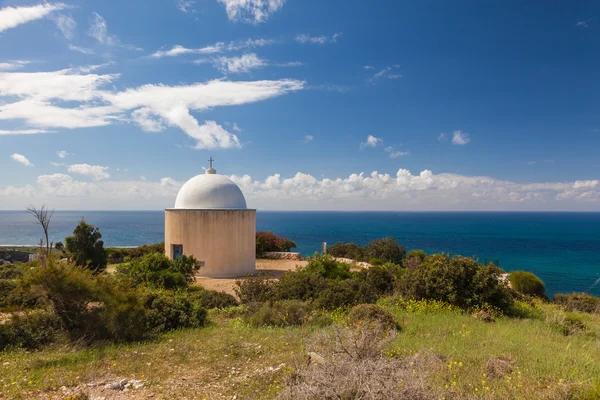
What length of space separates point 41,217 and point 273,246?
1374 centimetres

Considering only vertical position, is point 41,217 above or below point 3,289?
above

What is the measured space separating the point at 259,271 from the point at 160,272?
275 inches

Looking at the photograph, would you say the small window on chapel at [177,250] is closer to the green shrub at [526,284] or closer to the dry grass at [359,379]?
the dry grass at [359,379]

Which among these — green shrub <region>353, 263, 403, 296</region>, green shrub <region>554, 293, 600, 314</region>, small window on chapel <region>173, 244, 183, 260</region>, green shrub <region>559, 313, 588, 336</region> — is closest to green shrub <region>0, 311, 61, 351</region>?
green shrub <region>353, 263, 403, 296</region>

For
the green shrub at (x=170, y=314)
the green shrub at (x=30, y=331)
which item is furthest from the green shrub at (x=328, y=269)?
the green shrub at (x=30, y=331)

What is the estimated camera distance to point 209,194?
18250mm

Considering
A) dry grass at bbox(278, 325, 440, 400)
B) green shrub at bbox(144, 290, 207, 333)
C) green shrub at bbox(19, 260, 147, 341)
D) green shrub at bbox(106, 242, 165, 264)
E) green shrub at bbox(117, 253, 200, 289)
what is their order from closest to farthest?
1. dry grass at bbox(278, 325, 440, 400)
2. green shrub at bbox(19, 260, 147, 341)
3. green shrub at bbox(144, 290, 207, 333)
4. green shrub at bbox(117, 253, 200, 289)
5. green shrub at bbox(106, 242, 165, 264)

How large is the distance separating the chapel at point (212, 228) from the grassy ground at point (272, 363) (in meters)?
9.66

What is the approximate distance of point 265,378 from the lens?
16.7 feet

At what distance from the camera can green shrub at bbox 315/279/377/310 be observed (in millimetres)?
10023

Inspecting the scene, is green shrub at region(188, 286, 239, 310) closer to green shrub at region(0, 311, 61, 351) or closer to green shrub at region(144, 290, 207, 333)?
green shrub at region(144, 290, 207, 333)

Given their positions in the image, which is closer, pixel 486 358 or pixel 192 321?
pixel 486 358

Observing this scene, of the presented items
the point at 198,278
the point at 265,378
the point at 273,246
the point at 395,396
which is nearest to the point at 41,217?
the point at 198,278

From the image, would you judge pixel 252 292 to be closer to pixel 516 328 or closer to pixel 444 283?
pixel 444 283
